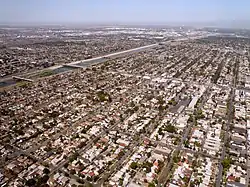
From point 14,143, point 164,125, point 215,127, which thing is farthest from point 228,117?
point 14,143

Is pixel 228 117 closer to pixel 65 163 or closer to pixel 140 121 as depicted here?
pixel 140 121

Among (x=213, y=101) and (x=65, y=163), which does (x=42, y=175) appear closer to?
(x=65, y=163)

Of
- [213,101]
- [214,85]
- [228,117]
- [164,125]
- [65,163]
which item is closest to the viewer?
[65,163]

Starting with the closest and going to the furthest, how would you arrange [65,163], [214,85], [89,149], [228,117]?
1. [65,163]
2. [89,149]
3. [228,117]
4. [214,85]


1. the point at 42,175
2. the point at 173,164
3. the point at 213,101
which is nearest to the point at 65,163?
the point at 42,175

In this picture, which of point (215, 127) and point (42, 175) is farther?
point (215, 127)

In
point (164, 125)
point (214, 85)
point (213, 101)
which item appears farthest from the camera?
point (214, 85)

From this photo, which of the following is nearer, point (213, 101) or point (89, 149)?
point (89, 149)

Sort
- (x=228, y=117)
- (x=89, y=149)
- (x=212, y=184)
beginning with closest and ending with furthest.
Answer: (x=212, y=184) → (x=89, y=149) → (x=228, y=117)
